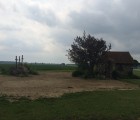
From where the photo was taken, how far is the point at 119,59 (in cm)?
6203

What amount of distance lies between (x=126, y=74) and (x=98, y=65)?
217 inches

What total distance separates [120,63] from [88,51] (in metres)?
8.17

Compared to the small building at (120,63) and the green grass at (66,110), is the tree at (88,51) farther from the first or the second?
the green grass at (66,110)

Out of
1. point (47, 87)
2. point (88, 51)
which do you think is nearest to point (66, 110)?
point (47, 87)

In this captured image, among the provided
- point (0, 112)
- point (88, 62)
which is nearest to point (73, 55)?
point (88, 62)

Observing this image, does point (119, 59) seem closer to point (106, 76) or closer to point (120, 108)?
point (106, 76)

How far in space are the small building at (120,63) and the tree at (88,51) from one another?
2487mm

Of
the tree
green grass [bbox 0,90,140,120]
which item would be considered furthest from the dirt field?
the tree

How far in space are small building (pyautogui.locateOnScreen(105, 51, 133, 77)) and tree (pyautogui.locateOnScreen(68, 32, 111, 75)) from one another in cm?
249

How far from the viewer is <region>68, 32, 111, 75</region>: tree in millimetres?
55188

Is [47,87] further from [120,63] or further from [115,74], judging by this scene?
[120,63]

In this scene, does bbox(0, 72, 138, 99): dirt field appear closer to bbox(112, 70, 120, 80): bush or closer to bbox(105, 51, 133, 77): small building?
bbox(112, 70, 120, 80): bush

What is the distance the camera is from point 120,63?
6112 cm

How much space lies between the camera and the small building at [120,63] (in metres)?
57.9
